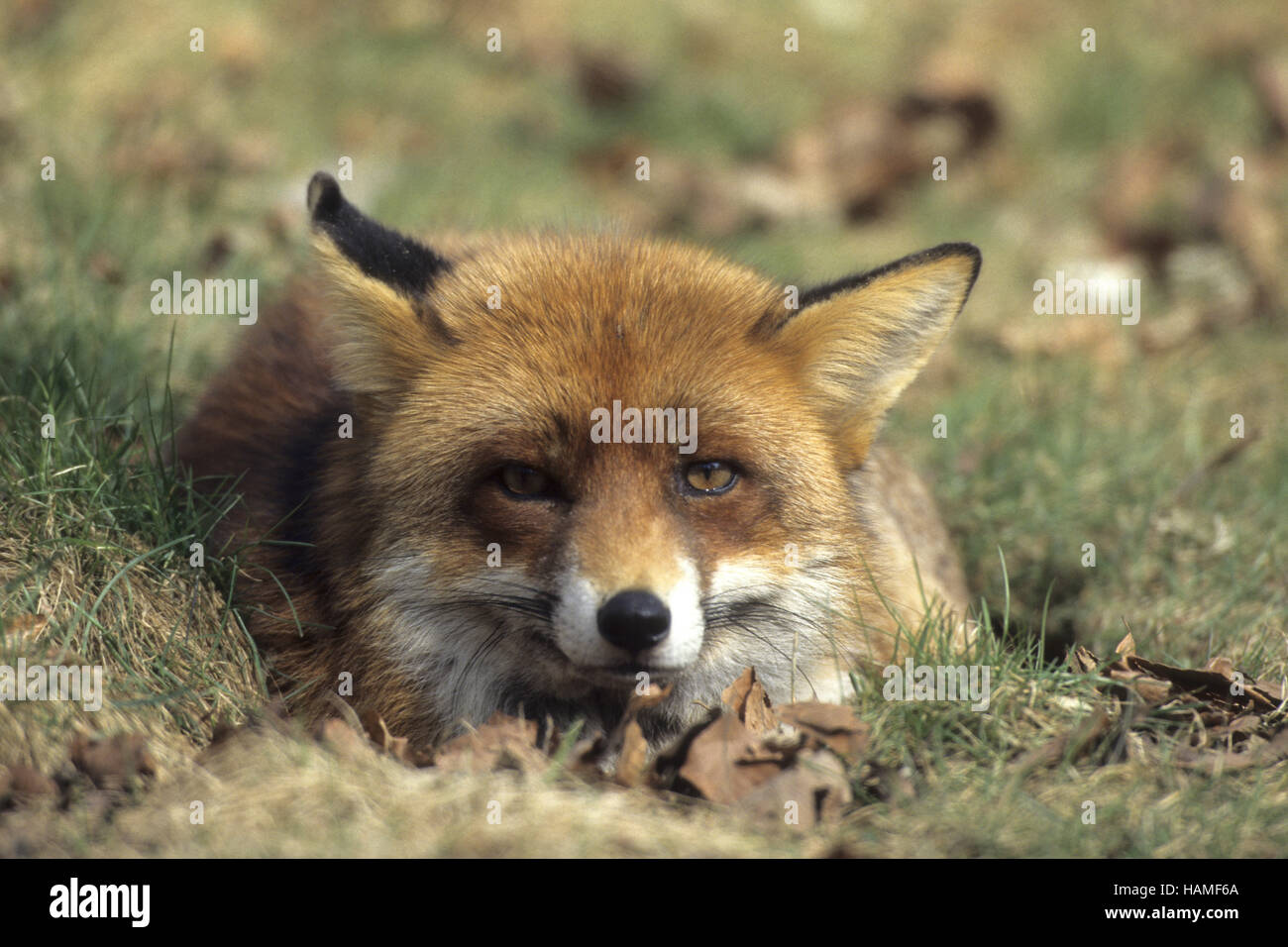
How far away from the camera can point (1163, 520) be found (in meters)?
6.29

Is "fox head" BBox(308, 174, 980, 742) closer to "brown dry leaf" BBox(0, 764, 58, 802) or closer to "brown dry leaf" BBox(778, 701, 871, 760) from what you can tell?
"brown dry leaf" BBox(778, 701, 871, 760)

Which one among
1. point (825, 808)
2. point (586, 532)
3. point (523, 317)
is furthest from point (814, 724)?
point (523, 317)

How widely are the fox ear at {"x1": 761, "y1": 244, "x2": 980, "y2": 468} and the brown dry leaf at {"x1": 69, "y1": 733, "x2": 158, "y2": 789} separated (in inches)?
95.5

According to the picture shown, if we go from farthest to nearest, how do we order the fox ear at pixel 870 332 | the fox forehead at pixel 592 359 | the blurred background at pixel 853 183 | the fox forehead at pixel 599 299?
the blurred background at pixel 853 183 < the fox ear at pixel 870 332 < the fox forehead at pixel 599 299 < the fox forehead at pixel 592 359

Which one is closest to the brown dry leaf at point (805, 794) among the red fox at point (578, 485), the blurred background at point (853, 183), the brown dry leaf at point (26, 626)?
the red fox at point (578, 485)

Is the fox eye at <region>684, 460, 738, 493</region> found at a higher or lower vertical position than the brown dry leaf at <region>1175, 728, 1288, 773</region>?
higher

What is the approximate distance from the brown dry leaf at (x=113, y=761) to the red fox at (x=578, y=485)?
0.69 meters

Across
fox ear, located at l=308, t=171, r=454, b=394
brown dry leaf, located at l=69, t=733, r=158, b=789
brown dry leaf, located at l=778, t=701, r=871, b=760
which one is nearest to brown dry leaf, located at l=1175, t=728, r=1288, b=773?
brown dry leaf, located at l=778, t=701, r=871, b=760

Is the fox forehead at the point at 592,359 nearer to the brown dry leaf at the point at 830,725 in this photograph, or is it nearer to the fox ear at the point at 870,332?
the fox ear at the point at 870,332

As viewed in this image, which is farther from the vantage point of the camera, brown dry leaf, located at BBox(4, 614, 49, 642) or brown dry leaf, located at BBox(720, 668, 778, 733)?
brown dry leaf, located at BBox(720, 668, 778, 733)

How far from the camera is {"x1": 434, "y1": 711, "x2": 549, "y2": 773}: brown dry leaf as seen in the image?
3.74 metres

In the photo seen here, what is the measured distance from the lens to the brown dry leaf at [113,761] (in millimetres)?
3656

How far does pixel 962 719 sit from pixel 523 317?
2.02 metres

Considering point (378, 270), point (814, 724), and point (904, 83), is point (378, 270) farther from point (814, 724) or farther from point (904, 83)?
point (904, 83)
